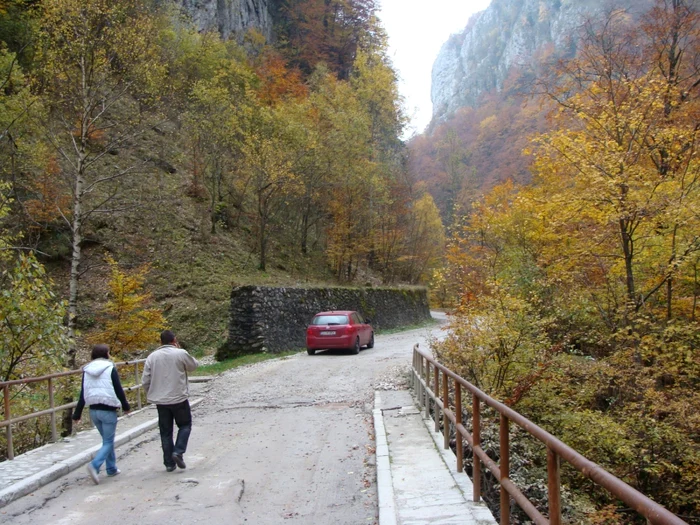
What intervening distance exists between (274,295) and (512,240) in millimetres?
9773

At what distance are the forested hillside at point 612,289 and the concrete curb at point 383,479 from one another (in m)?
1.66

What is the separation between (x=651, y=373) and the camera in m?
11.9

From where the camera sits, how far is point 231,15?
5250 centimetres

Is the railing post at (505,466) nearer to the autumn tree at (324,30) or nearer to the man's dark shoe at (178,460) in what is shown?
the man's dark shoe at (178,460)

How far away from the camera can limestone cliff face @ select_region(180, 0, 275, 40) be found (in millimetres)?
48862

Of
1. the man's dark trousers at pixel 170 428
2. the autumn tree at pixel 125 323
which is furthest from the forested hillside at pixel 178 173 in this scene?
the man's dark trousers at pixel 170 428

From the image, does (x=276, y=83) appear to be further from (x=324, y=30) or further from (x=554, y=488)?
(x=554, y=488)

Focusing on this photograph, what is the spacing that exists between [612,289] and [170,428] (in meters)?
11.0

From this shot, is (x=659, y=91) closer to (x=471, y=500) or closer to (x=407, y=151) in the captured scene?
(x=471, y=500)

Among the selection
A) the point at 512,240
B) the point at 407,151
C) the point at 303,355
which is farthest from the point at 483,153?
the point at 303,355

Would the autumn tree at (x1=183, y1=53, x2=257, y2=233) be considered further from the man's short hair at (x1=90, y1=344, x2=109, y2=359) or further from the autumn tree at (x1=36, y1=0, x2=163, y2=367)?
the man's short hair at (x1=90, y1=344, x2=109, y2=359)

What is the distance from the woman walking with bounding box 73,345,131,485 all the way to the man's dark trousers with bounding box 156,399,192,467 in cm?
46

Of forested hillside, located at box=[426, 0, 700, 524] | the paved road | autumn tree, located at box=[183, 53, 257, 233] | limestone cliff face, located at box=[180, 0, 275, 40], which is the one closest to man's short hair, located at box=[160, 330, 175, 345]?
the paved road

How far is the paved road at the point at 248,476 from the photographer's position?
543 centimetres
